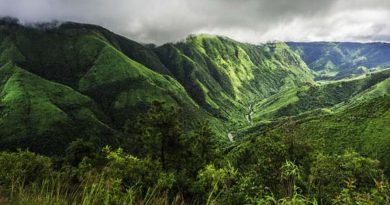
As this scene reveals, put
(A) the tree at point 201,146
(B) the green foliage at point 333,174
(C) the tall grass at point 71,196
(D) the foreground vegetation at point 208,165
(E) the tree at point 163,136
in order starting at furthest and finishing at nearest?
(A) the tree at point 201,146 → (E) the tree at point 163,136 → (B) the green foliage at point 333,174 → (D) the foreground vegetation at point 208,165 → (C) the tall grass at point 71,196

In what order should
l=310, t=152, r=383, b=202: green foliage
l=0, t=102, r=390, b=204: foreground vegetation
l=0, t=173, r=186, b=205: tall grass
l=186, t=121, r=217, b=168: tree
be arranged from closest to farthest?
l=0, t=173, r=186, b=205: tall grass
l=0, t=102, r=390, b=204: foreground vegetation
l=310, t=152, r=383, b=202: green foliage
l=186, t=121, r=217, b=168: tree

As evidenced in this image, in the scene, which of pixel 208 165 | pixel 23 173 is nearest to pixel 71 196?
pixel 23 173

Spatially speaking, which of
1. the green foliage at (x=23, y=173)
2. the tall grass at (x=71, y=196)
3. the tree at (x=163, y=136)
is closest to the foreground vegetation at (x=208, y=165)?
the tree at (x=163, y=136)

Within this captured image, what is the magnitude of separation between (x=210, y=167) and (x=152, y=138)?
493 inches

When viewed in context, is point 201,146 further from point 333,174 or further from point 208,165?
point 333,174

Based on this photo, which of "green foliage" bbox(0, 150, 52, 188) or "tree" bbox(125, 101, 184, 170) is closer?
"green foliage" bbox(0, 150, 52, 188)

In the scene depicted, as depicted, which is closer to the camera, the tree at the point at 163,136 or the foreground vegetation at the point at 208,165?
the foreground vegetation at the point at 208,165

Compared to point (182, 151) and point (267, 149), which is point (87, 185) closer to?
point (267, 149)

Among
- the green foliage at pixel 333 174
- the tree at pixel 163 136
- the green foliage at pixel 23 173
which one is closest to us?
the green foliage at pixel 23 173

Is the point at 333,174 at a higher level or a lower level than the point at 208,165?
higher

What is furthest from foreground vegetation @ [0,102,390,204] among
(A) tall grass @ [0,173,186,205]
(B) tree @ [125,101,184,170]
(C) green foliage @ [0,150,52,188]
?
(A) tall grass @ [0,173,186,205]

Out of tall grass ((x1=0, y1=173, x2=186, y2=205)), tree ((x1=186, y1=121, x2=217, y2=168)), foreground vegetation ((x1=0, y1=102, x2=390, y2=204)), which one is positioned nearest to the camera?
tall grass ((x1=0, y1=173, x2=186, y2=205))

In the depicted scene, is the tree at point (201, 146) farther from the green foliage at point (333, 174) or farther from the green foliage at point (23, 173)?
the green foliage at point (23, 173)

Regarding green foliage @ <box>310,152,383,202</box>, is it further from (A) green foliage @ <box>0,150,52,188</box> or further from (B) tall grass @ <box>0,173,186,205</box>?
(B) tall grass @ <box>0,173,186,205</box>
